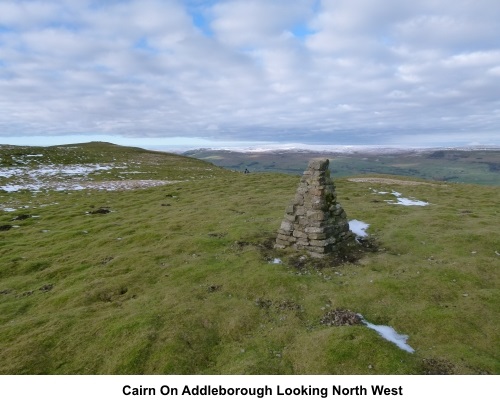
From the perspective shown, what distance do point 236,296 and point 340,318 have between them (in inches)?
173

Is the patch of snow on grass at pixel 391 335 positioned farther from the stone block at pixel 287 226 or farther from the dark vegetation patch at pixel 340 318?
the stone block at pixel 287 226

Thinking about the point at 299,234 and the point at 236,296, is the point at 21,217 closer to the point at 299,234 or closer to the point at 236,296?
the point at 236,296

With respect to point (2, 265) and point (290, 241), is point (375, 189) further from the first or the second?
point (2, 265)

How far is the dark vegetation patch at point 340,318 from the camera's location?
1251 centimetres

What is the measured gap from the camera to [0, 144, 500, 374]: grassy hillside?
10.8 meters

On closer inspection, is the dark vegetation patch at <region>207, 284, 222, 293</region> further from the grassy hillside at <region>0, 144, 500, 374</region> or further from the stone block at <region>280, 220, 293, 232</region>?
the stone block at <region>280, 220, 293, 232</region>

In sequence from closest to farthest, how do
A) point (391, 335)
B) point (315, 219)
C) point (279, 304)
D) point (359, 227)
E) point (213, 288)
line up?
point (391, 335)
point (279, 304)
point (213, 288)
point (315, 219)
point (359, 227)

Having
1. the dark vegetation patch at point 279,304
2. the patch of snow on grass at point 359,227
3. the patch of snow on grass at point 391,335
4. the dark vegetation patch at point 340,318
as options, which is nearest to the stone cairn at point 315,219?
the patch of snow on grass at point 359,227

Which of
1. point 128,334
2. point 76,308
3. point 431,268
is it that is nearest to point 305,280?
point 431,268

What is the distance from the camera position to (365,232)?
72.7ft

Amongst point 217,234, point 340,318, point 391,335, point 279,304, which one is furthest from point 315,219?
point 391,335

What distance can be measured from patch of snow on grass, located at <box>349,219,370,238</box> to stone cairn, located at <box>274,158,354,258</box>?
2.23 m

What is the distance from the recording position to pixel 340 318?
12.8m
